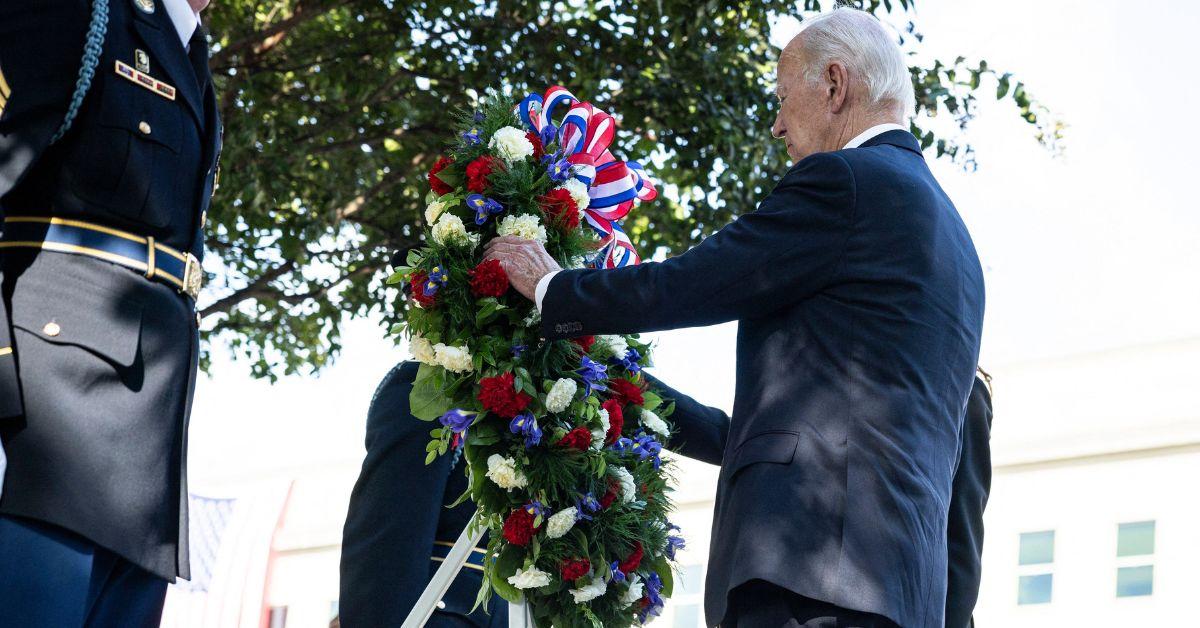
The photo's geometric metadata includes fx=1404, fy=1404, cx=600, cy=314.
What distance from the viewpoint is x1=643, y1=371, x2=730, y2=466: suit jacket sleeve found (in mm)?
4204

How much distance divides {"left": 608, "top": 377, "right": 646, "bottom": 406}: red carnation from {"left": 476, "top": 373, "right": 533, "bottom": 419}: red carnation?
16.3 inches

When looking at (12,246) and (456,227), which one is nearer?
(12,246)

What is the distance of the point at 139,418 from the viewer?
3.16 meters

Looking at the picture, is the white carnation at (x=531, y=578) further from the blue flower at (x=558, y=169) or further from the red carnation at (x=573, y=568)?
the blue flower at (x=558, y=169)

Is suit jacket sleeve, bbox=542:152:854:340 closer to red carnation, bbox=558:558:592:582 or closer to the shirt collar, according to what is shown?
the shirt collar

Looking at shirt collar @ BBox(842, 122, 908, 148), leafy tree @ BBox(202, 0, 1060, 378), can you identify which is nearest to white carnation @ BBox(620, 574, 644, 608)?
shirt collar @ BBox(842, 122, 908, 148)

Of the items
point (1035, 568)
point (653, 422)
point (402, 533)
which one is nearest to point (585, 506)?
point (653, 422)

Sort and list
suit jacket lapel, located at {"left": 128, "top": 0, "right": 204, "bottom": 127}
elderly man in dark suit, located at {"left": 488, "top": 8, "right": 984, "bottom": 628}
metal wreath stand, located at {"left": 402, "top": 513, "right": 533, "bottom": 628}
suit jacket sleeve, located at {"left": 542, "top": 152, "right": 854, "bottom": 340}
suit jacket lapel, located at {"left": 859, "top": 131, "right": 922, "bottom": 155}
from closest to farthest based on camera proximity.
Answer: elderly man in dark suit, located at {"left": 488, "top": 8, "right": 984, "bottom": 628}
suit jacket sleeve, located at {"left": 542, "top": 152, "right": 854, "bottom": 340}
suit jacket lapel, located at {"left": 859, "top": 131, "right": 922, "bottom": 155}
suit jacket lapel, located at {"left": 128, "top": 0, "right": 204, "bottom": 127}
metal wreath stand, located at {"left": 402, "top": 513, "right": 533, "bottom": 628}

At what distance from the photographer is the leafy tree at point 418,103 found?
8242 millimetres

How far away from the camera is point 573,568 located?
3379mm

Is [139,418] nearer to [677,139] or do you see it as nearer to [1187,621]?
[677,139]

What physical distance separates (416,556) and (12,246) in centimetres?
155

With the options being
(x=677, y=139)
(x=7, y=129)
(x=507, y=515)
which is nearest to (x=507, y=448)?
(x=507, y=515)

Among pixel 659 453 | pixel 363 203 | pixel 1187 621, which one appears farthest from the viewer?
pixel 363 203
